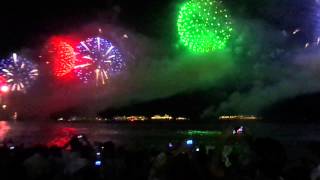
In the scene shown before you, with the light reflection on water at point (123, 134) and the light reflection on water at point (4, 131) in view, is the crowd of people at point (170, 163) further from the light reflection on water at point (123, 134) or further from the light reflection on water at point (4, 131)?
the light reflection on water at point (4, 131)

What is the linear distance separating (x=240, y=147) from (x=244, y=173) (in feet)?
5.11

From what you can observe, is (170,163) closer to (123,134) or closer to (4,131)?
(123,134)

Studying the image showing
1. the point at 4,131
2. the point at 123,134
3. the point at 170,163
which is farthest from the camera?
the point at 123,134

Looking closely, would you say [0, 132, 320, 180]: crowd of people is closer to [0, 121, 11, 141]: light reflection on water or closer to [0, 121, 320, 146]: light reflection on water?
[0, 121, 320, 146]: light reflection on water

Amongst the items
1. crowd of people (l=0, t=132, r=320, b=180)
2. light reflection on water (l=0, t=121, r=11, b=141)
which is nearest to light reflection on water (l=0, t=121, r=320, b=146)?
light reflection on water (l=0, t=121, r=11, b=141)

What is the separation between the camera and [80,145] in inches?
463

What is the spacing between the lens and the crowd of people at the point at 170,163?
7.90 meters

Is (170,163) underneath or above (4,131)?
underneath

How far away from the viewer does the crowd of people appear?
25.9 feet

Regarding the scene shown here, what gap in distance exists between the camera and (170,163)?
769 cm

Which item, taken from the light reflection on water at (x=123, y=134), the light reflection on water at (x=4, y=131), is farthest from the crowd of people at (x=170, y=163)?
the light reflection on water at (x=4, y=131)

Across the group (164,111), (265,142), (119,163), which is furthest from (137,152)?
(164,111)

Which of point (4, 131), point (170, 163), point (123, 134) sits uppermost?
point (4, 131)

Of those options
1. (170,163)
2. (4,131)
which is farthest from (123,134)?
(170,163)
